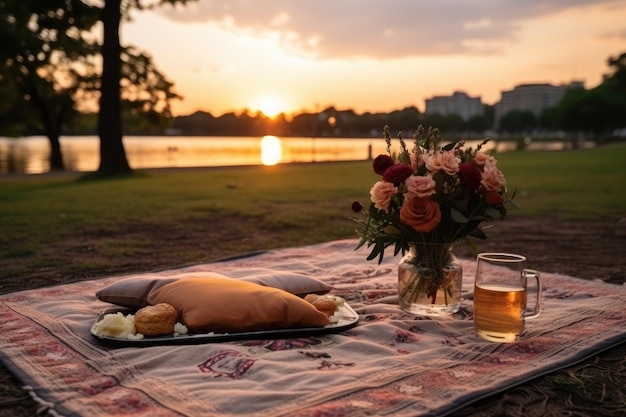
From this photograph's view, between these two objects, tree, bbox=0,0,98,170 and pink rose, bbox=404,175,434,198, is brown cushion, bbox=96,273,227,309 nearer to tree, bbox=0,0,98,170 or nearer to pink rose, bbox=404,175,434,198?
pink rose, bbox=404,175,434,198

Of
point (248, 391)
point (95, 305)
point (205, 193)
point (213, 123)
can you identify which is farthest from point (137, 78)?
point (213, 123)

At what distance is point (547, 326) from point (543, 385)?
2.60 ft

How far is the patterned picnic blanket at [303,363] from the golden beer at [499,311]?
2.7 inches

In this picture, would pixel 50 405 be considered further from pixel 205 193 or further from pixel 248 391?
pixel 205 193

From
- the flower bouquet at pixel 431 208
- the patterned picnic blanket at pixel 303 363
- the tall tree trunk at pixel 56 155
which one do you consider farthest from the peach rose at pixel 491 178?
the tall tree trunk at pixel 56 155

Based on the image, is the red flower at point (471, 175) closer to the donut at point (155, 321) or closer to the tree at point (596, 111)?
the donut at point (155, 321)

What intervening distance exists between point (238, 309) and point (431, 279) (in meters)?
1.12

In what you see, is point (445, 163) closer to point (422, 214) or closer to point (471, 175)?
point (471, 175)

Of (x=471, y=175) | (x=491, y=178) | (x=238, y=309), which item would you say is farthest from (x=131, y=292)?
(x=491, y=178)

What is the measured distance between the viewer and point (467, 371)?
2.67m

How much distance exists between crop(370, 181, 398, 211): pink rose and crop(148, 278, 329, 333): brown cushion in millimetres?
696

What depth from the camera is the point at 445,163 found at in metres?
3.02

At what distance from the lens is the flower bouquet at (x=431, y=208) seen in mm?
3037

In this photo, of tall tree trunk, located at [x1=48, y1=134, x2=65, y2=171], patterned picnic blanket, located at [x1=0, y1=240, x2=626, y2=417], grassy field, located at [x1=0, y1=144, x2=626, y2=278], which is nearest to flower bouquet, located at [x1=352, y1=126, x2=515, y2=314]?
patterned picnic blanket, located at [x1=0, y1=240, x2=626, y2=417]
